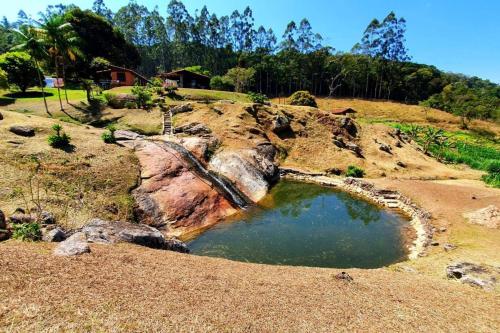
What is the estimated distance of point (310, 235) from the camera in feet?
73.1

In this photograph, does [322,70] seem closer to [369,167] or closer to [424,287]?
[369,167]

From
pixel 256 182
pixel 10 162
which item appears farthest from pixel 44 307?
pixel 256 182

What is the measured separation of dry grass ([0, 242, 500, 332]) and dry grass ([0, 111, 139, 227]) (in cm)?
808

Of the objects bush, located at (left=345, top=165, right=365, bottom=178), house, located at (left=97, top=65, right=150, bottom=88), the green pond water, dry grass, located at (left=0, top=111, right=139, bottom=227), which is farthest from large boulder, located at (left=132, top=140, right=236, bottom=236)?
house, located at (left=97, top=65, right=150, bottom=88)

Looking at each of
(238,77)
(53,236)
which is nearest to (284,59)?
(238,77)

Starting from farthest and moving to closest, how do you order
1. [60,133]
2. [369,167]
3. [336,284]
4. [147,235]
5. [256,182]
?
[369,167] < [256,182] < [60,133] < [147,235] < [336,284]

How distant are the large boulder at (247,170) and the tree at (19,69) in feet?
109

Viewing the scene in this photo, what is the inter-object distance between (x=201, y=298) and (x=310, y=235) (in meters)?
14.0

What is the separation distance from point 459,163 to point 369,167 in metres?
16.7

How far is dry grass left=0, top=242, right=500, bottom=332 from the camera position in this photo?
25.3ft

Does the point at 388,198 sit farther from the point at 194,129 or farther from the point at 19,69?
the point at 19,69

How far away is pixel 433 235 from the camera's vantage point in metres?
21.6

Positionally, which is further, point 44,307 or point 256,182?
point 256,182

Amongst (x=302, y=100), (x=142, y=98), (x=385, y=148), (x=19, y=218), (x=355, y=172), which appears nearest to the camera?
(x=19, y=218)
